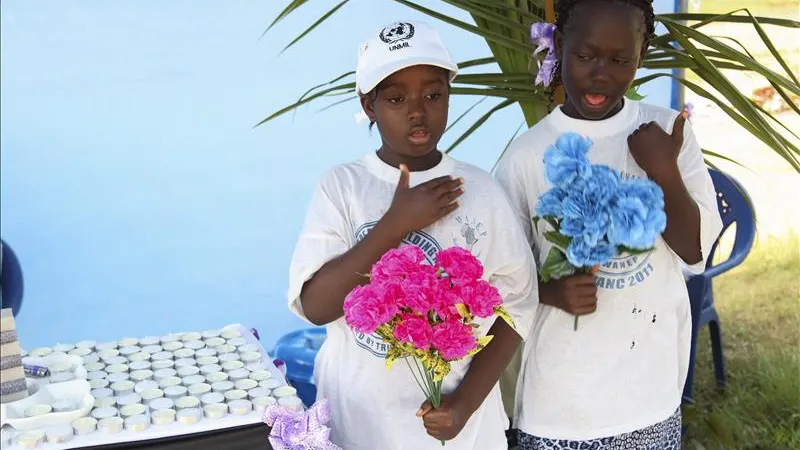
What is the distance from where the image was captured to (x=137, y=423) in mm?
1794

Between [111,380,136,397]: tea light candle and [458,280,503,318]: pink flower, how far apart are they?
79cm

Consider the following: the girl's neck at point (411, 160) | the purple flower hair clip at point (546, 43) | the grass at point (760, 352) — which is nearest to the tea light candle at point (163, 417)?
the girl's neck at point (411, 160)

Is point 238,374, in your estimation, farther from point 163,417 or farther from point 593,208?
point 593,208

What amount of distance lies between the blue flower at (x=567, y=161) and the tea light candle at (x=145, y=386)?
93 cm

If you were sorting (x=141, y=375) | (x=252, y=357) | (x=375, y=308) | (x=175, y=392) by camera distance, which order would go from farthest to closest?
(x=252, y=357)
(x=141, y=375)
(x=175, y=392)
(x=375, y=308)

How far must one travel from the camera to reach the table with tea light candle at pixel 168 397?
1.79 metres

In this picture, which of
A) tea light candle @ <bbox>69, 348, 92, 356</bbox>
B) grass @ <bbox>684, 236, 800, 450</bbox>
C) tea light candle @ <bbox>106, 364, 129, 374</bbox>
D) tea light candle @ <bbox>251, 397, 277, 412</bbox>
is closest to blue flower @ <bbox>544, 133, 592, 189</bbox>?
tea light candle @ <bbox>251, 397, 277, 412</bbox>

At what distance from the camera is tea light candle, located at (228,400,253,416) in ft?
6.08

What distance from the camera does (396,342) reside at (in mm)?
1656

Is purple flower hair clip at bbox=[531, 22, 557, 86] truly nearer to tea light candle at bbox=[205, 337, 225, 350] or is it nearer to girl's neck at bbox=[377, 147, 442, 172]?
girl's neck at bbox=[377, 147, 442, 172]

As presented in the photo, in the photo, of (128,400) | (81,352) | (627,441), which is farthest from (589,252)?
(81,352)

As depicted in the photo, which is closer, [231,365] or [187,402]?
[187,402]

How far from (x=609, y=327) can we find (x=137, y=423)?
3.26 feet

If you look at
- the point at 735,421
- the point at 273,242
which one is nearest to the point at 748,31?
the point at 735,421
